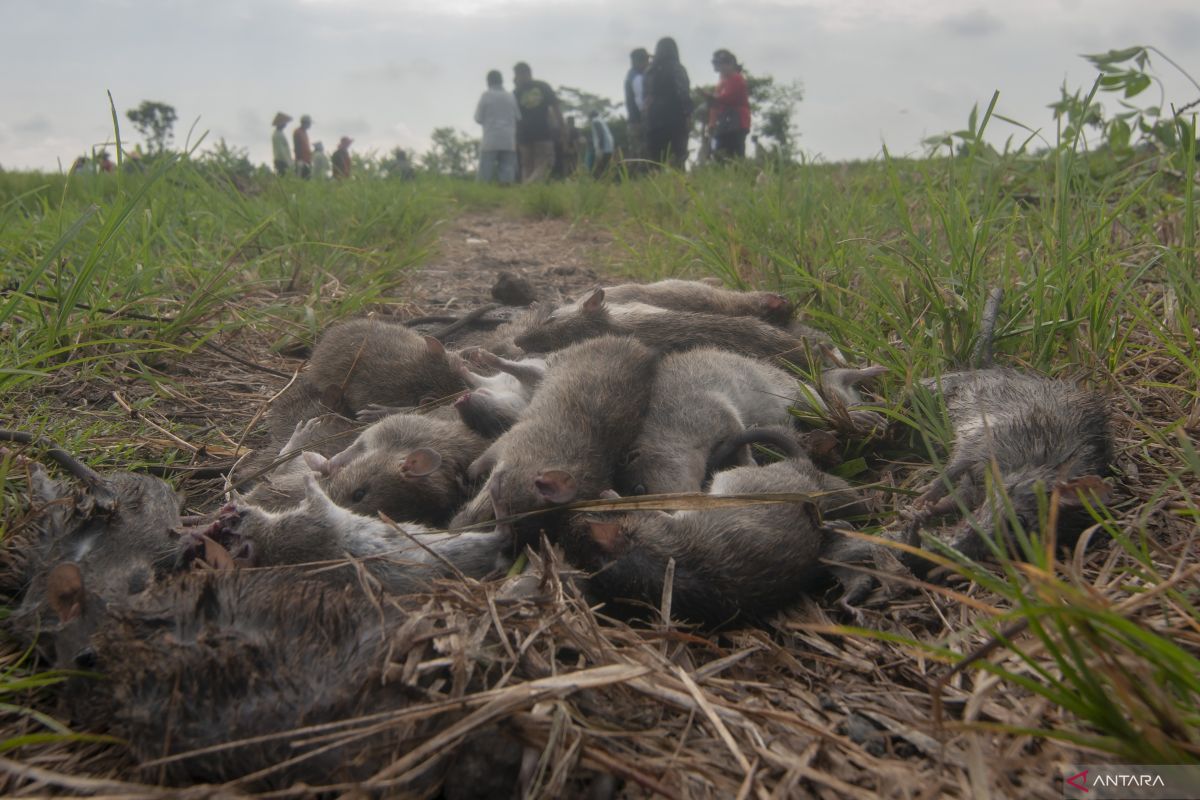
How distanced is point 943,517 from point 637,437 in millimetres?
1116

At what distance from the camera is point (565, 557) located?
223 cm

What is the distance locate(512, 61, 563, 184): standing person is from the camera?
17.1 m

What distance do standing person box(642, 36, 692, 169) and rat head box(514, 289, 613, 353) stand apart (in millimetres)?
10669

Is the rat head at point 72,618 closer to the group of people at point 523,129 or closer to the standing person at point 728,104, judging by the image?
A: the standing person at point 728,104

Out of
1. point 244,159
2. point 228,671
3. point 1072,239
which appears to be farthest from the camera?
point 244,159

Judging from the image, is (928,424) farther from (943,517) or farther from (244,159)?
(244,159)

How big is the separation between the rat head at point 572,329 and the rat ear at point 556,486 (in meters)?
1.54

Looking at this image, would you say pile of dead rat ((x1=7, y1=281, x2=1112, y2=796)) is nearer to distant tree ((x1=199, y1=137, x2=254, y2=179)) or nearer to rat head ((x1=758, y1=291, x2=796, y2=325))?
rat head ((x1=758, y1=291, x2=796, y2=325))

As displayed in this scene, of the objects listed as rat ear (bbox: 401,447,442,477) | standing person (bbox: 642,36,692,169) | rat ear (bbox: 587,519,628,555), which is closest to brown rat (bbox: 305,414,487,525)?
rat ear (bbox: 401,447,442,477)

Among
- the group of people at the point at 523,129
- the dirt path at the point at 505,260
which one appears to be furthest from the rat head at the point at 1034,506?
the group of people at the point at 523,129

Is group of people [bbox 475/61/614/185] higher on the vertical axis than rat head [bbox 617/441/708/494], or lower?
higher

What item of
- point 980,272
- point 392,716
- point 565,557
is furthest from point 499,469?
point 980,272

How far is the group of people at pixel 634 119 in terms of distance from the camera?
13320 millimetres

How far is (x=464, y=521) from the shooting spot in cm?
251
